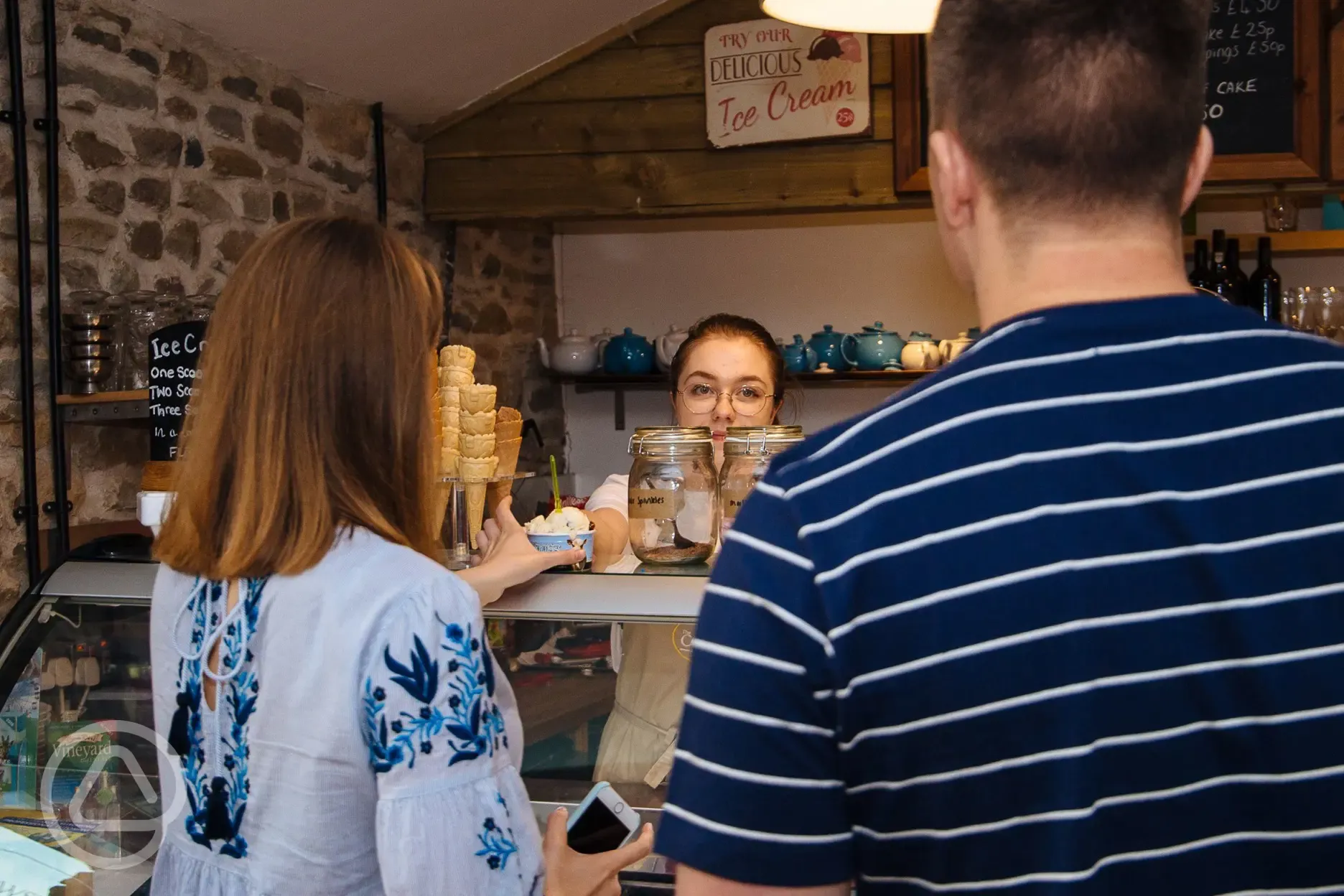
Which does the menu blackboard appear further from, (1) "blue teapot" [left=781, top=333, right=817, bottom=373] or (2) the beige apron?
(2) the beige apron

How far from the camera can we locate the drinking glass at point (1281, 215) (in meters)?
4.26

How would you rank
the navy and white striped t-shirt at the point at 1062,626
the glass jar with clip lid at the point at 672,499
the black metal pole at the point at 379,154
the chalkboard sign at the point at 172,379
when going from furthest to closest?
the black metal pole at the point at 379,154 → the chalkboard sign at the point at 172,379 → the glass jar with clip lid at the point at 672,499 → the navy and white striped t-shirt at the point at 1062,626

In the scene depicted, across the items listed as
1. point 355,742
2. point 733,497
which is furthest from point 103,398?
point 355,742

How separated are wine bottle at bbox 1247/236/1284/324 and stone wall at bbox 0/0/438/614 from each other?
3113 mm

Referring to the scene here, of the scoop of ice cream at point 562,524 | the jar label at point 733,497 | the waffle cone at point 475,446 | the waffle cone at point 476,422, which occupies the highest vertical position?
the waffle cone at point 476,422

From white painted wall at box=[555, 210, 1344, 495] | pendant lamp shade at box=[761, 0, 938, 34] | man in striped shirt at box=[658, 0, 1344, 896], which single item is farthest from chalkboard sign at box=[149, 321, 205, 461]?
white painted wall at box=[555, 210, 1344, 495]

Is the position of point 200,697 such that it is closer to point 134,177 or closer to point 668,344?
point 134,177

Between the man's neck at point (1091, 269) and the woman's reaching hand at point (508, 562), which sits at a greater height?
the man's neck at point (1091, 269)

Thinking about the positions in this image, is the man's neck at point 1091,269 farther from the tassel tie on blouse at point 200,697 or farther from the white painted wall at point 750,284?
the white painted wall at point 750,284

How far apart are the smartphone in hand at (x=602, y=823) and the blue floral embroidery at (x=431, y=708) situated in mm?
540

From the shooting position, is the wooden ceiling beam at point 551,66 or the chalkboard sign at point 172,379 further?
the wooden ceiling beam at point 551,66

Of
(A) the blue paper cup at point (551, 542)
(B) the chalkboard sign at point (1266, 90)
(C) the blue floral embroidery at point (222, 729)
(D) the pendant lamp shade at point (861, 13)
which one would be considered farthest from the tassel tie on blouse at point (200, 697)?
(B) the chalkboard sign at point (1266, 90)

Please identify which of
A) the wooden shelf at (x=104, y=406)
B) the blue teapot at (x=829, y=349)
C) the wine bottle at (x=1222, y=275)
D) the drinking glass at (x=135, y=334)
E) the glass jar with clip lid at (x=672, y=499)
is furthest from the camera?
the blue teapot at (x=829, y=349)

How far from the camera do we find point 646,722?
1817 millimetres
